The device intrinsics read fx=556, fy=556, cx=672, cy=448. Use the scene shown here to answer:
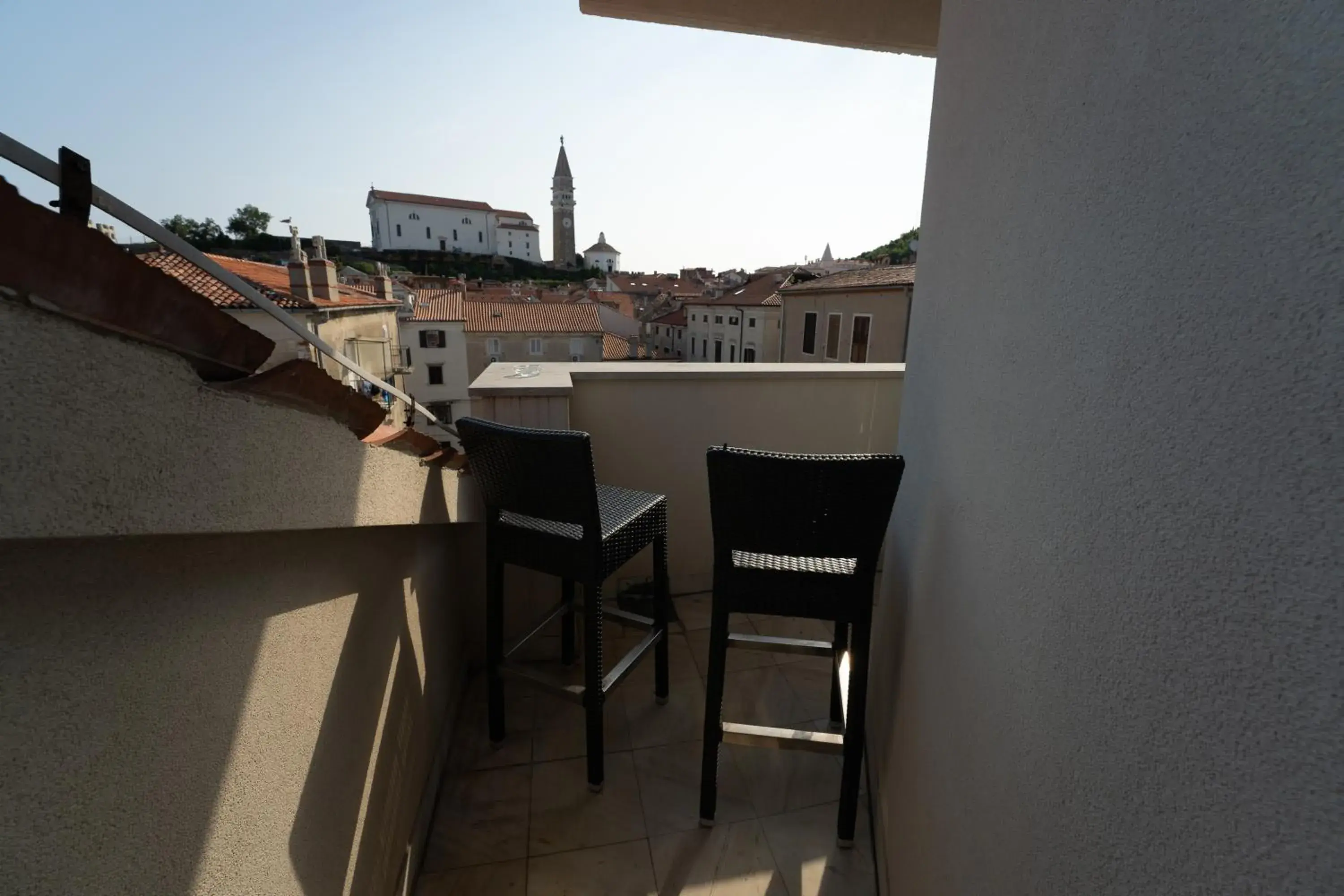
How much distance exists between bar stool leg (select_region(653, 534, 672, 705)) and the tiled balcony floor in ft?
0.26

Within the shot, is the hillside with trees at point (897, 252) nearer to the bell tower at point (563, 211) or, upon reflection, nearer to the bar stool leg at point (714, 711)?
the bar stool leg at point (714, 711)

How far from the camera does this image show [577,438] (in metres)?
1.54

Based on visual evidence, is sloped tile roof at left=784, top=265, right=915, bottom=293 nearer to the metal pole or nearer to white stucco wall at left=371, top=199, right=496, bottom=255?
the metal pole

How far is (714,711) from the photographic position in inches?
64.8

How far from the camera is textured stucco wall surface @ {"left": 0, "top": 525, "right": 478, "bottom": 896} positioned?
56cm

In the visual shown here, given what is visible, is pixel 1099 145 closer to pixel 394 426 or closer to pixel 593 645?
pixel 394 426

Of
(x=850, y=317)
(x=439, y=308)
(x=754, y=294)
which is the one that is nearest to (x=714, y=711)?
(x=850, y=317)

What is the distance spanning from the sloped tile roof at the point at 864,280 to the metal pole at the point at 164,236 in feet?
41.5

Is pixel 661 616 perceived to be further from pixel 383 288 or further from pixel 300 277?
pixel 383 288

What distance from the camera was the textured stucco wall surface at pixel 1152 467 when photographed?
421 millimetres

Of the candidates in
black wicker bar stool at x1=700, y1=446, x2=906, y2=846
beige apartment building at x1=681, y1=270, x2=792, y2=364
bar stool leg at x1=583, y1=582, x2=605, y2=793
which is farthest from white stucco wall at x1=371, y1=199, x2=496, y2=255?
black wicker bar stool at x1=700, y1=446, x2=906, y2=846

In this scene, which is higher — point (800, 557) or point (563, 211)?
point (563, 211)

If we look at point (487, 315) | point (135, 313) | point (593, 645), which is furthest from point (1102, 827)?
point (487, 315)

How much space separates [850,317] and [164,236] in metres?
14.8
